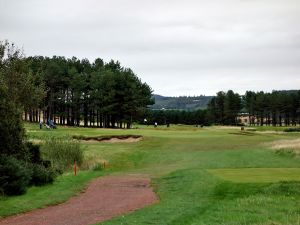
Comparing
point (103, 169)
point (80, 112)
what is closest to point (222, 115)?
point (80, 112)

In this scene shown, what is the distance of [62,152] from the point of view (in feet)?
131

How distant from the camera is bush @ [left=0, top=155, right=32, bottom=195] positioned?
76.7 ft

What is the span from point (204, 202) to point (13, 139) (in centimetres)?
1324

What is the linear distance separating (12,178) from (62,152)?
1615 centimetres

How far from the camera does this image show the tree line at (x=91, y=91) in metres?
114

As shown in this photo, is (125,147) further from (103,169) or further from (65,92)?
(65,92)

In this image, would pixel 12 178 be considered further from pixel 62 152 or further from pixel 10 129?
pixel 62 152

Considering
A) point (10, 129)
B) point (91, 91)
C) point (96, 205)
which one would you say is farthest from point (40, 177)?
point (91, 91)

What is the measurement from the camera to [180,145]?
57.4 meters

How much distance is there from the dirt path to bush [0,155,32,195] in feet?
8.40

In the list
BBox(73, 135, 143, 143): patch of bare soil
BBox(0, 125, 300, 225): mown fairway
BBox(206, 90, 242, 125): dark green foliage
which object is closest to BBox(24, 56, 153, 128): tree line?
BBox(73, 135, 143, 143): patch of bare soil

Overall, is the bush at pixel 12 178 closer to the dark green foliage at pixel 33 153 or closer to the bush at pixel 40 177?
the bush at pixel 40 177

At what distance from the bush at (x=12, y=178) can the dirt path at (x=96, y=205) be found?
2560mm

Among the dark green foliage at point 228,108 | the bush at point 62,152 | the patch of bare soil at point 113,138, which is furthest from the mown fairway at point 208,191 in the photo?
the dark green foliage at point 228,108
